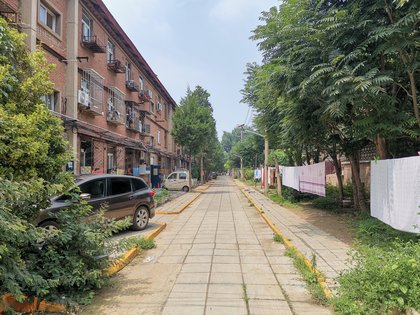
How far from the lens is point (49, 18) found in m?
14.0

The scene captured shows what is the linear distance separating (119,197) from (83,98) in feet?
23.8

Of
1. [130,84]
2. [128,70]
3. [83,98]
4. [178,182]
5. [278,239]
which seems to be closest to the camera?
[278,239]

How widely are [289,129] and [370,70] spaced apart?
4290 mm

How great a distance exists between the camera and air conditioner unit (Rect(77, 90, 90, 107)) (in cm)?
1504

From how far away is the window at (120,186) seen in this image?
32.2 ft

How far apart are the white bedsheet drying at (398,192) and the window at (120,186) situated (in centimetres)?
669

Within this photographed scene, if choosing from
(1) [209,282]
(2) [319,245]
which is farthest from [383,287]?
(2) [319,245]

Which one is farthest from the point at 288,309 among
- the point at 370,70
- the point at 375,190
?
the point at 370,70

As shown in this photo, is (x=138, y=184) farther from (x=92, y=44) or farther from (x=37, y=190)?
(x=92, y=44)

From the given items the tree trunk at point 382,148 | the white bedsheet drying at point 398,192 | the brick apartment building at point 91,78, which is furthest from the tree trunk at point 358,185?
the brick apartment building at point 91,78

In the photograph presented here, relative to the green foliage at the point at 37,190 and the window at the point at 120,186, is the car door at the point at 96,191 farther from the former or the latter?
the green foliage at the point at 37,190

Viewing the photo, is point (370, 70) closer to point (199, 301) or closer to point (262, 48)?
point (262, 48)

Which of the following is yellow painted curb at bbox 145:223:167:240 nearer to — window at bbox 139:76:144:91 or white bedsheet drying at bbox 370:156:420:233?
white bedsheet drying at bbox 370:156:420:233

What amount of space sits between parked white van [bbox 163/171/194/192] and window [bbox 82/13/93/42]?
1667cm
